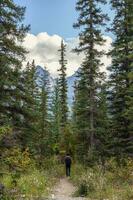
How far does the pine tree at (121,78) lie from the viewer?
31344mm

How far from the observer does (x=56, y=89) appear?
7231cm

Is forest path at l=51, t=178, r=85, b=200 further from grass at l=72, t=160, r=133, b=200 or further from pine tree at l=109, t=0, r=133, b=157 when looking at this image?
pine tree at l=109, t=0, r=133, b=157

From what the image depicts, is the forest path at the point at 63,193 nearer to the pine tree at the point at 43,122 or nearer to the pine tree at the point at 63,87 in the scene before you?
the pine tree at the point at 43,122

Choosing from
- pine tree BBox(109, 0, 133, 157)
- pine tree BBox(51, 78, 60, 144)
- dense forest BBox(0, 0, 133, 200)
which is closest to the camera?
dense forest BBox(0, 0, 133, 200)

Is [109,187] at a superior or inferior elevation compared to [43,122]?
inferior

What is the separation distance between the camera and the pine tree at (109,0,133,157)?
31.3 meters

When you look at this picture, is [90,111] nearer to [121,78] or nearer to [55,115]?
[121,78]

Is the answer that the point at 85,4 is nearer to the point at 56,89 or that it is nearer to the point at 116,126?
the point at 116,126

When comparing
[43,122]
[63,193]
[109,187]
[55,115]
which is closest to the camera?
[109,187]

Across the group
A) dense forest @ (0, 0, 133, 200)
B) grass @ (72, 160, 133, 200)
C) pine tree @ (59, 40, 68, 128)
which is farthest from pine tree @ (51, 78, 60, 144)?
grass @ (72, 160, 133, 200)

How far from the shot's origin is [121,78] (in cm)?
3181

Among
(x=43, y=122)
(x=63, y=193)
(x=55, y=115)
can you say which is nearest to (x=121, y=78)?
(x=63, y=193)

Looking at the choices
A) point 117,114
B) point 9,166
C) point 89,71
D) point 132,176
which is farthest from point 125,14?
point 9,166

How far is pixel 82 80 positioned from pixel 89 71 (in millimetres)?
954
